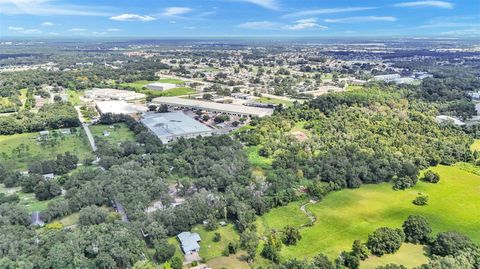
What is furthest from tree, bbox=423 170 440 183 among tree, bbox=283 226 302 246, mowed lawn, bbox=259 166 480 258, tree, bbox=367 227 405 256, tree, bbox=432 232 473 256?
tree, bbox=283 226 302 246

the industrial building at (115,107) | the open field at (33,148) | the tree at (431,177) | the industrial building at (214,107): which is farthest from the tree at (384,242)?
the industrial building at (115,107)

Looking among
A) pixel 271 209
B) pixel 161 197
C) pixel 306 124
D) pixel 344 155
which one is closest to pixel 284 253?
pixel 271 209

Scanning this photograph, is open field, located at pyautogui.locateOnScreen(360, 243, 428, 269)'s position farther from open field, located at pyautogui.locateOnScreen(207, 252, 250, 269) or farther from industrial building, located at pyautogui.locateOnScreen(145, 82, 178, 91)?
industrial building, located at pyautogui.locateOnScreen(145, 82, 178, 91)

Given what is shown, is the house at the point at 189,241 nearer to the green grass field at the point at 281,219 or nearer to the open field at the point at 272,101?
the green grass field at the point at 281,219

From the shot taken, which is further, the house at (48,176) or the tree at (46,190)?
the house at (48,176)

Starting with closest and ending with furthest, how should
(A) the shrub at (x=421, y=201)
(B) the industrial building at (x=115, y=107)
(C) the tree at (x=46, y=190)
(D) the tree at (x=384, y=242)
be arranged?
(D) the tree at (x=384, y=242)
(A) the shrub at (x=421, y=201)
(C) the tree at (x=46, y=190)
(B) the industrial building at (x=115, y=107)

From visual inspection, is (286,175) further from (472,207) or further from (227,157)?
(472,207)

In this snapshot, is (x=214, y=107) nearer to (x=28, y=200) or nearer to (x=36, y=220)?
(x=28, y=200)
